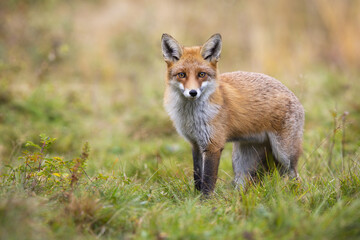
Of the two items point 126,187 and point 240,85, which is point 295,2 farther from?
point 126,187

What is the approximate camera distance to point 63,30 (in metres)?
9.83

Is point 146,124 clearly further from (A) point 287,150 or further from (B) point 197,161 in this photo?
(A) point 287,150

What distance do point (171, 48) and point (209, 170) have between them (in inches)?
60.9

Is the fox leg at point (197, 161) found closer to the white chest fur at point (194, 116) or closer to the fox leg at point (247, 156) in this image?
the white chest fur at point (194, 116)

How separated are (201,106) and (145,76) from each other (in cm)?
630

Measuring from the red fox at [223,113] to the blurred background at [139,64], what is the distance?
916mm

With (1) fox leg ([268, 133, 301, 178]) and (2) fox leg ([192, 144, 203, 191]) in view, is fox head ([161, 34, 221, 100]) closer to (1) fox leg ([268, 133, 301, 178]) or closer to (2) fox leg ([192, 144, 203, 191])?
(2) fox leg ([192, 144, 203, 191])

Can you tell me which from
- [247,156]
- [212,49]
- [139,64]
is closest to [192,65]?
[212,49]

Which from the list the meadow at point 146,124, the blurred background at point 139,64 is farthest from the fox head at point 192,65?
the blurred background at point 139,64

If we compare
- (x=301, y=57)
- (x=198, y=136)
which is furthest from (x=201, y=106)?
(x=301, y=57)

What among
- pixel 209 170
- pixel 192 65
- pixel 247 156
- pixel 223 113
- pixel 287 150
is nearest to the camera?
pixel 209 170

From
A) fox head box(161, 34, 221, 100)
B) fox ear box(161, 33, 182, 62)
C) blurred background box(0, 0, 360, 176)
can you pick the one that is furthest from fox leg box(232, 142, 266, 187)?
fox ear box(161, 33, 182, 62)

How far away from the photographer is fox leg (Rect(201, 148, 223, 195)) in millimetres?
3598

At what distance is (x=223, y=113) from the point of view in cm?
397
